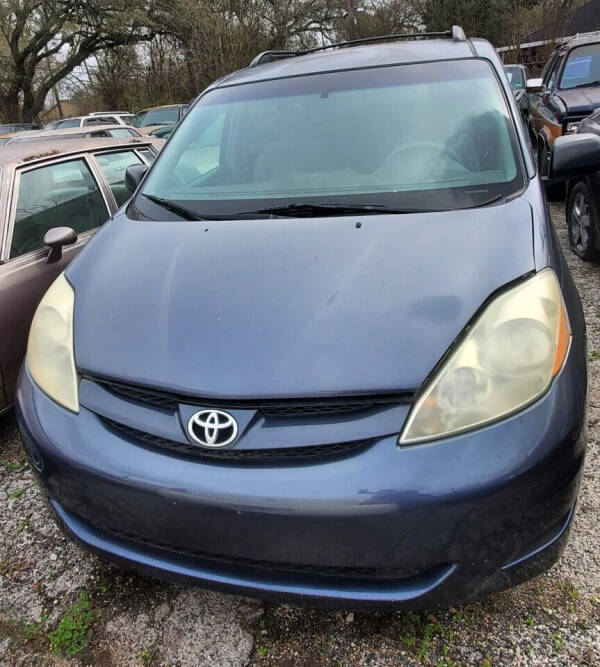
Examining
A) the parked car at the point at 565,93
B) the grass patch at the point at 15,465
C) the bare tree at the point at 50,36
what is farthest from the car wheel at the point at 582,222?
the bare tree at the point at 50,36

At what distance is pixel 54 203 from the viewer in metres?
3.50

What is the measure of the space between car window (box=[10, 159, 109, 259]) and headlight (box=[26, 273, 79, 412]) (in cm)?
126

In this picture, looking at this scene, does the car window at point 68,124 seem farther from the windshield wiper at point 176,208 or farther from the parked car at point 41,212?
the windshield wiper at point 176,208

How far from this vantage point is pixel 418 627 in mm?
1686

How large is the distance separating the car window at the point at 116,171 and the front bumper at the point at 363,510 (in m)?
2.76

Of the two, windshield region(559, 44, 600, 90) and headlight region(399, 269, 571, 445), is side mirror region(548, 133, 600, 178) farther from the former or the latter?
windshield region(559, 44, 600, 90)

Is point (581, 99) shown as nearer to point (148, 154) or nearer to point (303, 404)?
point (148, 154)

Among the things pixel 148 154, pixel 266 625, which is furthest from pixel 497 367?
pixel 148 154

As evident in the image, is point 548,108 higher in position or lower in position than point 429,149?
lower

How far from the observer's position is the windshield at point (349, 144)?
7.09ft

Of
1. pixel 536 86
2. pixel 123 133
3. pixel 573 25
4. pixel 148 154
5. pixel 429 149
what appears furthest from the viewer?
pixel 573 25

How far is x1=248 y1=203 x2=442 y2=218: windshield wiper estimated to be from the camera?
6.59 feet

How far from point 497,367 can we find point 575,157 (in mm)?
1655

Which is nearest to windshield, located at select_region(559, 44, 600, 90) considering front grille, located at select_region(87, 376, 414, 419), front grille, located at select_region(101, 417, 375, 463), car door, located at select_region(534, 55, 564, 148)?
car door, located at select_region(534, 55, 564, 148)
